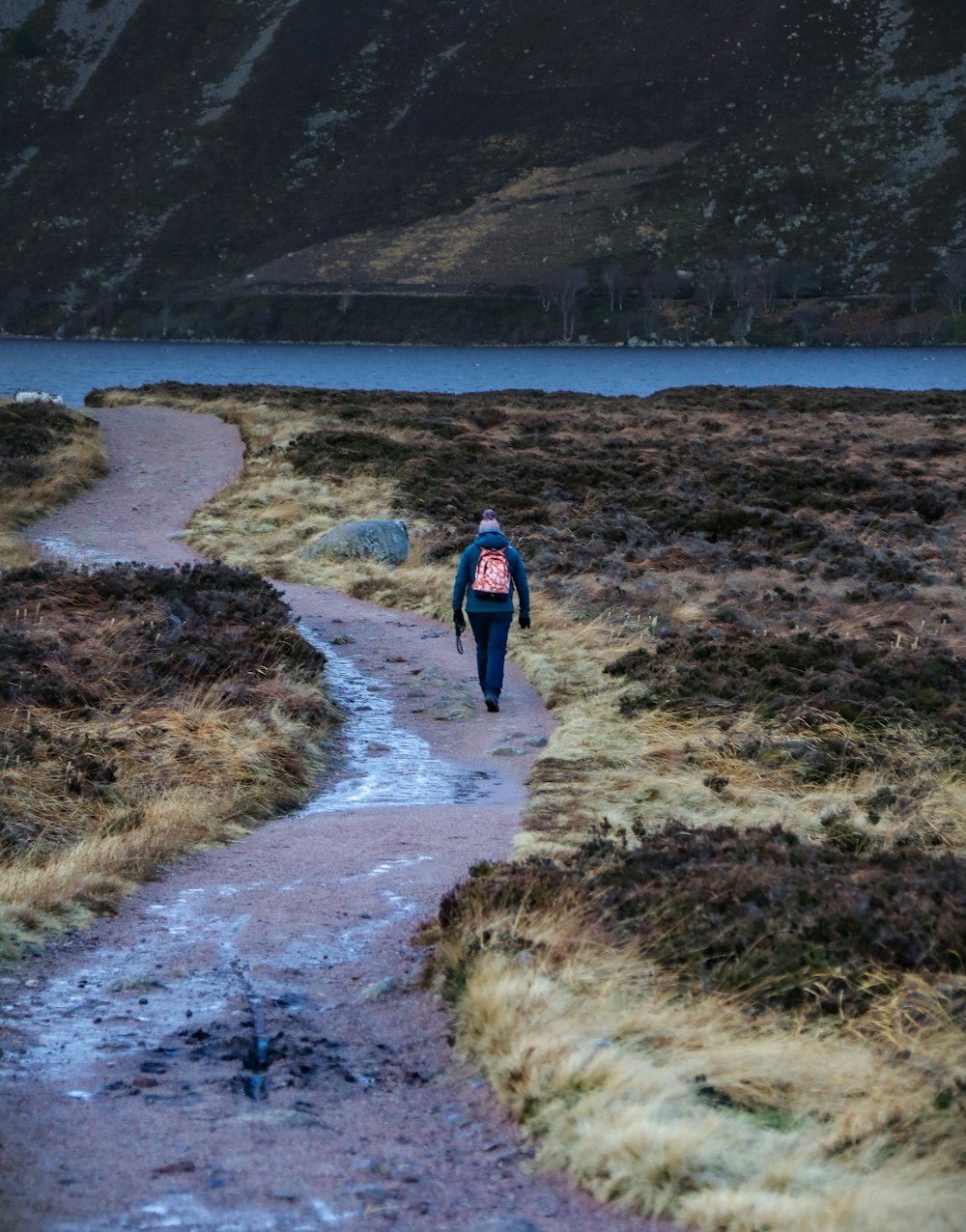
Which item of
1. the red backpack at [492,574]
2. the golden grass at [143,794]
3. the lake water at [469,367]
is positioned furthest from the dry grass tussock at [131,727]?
the lake water at [469,367]

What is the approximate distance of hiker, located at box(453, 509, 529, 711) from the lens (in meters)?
13.3

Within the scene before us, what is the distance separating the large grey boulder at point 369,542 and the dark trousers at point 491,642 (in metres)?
7.85

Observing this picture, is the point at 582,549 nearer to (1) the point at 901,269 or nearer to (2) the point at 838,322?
→ (2) the point at 838,322

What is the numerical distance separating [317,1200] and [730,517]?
19482 millimetres

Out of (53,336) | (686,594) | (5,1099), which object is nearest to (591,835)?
(5,1099)

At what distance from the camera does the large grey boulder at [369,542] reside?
2147 centimetres

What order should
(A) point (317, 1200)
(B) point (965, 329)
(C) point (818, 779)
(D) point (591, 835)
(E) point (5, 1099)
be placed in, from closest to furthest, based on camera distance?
(A) point (317, 1200) < (E) point (5, 1099) < (D) point (591, 835) < (C) point (818, 779) < (B) point (965, 329)

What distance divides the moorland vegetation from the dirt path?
361mm

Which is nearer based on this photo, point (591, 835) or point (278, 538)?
point (591, 835)

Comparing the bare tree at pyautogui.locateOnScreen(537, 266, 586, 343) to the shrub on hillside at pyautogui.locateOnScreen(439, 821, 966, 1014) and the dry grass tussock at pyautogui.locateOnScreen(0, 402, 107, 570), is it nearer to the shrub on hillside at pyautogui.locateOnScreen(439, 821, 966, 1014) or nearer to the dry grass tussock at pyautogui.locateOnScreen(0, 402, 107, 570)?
the dry grass tussock at pyautogui.locateOnScreen(0, 402, 107, 570)

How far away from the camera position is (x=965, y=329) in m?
155

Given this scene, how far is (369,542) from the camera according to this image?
21547mm

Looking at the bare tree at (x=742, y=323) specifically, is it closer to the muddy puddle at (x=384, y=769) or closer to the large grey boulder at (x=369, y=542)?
the large grey boulder at (x=369, y=542)

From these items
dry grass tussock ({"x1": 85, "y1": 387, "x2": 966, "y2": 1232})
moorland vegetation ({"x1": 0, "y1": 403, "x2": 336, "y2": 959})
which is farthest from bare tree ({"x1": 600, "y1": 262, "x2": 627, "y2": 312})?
moorland vegetation ({"x1": 0, "y1": 403, "x2": 336, "y2": 959})
